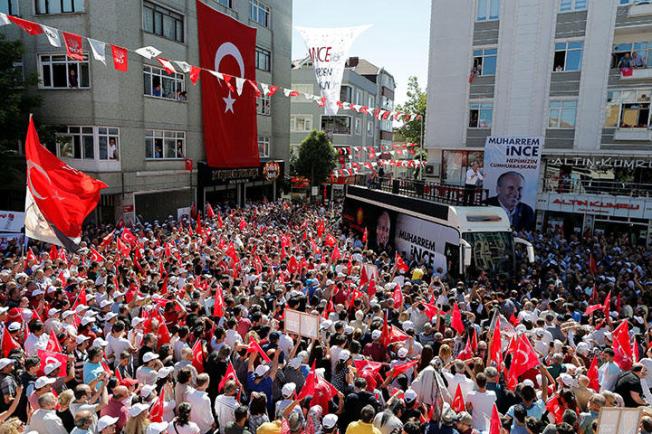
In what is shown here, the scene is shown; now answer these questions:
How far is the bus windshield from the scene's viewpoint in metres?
13.0

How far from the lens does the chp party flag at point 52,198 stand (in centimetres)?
968

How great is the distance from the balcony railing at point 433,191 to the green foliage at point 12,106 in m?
13.8

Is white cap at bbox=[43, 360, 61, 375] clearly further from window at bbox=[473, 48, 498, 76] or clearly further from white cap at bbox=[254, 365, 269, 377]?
window at bbox=[473, 48, 498, 76]

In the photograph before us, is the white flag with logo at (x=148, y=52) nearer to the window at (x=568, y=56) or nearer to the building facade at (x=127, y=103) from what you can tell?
the building facade at (x=127, y=103)

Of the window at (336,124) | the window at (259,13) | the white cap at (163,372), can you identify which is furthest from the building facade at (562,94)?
the white cap at (163,372)

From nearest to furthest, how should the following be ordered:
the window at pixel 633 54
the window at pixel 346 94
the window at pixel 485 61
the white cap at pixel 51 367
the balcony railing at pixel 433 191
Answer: the white cap at pixel 51 367
the balcony railing at pixel 433 191
the window at pixel 633 54
the window at pixel 485 61
the window at pixel 346 94

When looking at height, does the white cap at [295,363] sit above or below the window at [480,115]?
below

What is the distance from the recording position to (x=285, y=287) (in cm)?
993

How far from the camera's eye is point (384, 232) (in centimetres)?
1800

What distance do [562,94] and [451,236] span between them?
1724 centimetres

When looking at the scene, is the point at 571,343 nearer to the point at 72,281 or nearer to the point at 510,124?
the point at 72,281

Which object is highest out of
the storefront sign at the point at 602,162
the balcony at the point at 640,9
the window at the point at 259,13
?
the window at the point at 259,13

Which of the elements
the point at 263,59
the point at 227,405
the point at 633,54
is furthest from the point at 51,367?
the point at 263,59

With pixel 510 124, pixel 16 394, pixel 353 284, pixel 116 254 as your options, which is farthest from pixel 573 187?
pixel 16 394
